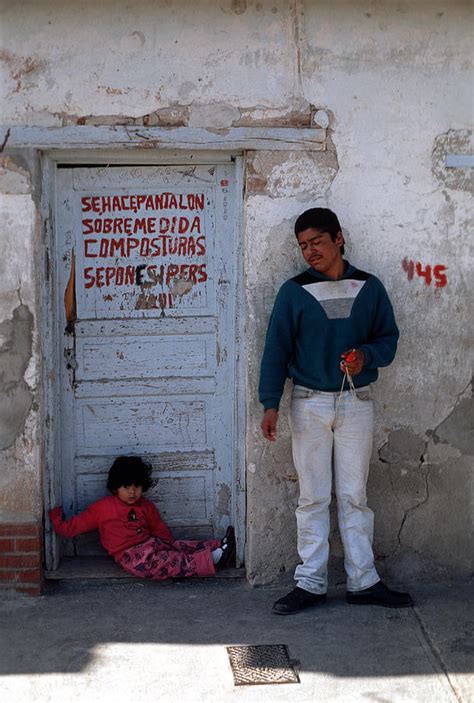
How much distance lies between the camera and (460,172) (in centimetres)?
537

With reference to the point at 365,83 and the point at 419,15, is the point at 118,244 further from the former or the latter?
the point at 419,15

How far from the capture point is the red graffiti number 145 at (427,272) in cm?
540

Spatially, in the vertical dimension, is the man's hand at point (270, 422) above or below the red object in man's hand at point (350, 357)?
below

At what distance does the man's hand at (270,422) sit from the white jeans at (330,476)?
0.14 m

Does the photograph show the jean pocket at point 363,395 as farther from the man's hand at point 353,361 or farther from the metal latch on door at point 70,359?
the metal latch on door at point 70,359

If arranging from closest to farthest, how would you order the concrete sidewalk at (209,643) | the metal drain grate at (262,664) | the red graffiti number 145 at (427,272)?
the concrete sidewalk at (209,643) < the metal drain grate at (262,664) < the red graffiti number 145 at (427,272)

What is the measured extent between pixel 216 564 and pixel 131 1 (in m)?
3.18

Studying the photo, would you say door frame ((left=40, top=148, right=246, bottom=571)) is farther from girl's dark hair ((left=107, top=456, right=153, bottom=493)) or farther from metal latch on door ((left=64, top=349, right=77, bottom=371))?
girl's dark hair ((left=107, top=456, right=153, bottom=493))

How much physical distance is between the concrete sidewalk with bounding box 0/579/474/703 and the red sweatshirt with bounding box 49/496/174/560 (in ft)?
0.78

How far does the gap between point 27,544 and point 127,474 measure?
2.18 ft

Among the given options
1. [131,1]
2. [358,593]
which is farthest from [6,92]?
[358,593]

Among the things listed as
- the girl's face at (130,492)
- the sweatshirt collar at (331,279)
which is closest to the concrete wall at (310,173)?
the sweatshirt collar at (331,279)

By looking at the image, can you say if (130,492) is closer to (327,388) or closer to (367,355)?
(327,388)

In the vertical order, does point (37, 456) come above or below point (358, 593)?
above
